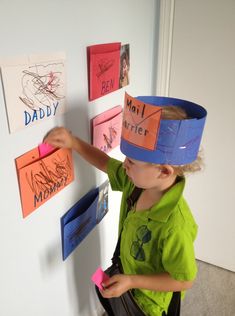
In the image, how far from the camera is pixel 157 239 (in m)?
0.78

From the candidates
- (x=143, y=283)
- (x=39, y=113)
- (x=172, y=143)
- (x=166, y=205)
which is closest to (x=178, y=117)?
(x=172, y=143)

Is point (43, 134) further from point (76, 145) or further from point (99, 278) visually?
point (99, 278)

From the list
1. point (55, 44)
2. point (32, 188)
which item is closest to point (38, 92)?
point (55, 44)

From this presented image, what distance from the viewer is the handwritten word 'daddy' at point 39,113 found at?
0.64 meters

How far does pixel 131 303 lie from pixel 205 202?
0.73m

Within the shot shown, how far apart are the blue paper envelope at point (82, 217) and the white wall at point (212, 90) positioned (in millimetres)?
551


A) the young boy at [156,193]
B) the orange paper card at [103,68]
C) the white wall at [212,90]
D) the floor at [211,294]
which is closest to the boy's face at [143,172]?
the young boy at [156,193]

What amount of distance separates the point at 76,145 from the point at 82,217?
26cm

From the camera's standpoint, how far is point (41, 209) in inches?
29.5

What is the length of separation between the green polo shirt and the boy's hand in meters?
0.19

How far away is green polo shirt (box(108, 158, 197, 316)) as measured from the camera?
2.43ft

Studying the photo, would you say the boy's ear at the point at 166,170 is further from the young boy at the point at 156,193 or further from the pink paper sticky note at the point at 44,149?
the pink paper sticky note at the point at 44,149

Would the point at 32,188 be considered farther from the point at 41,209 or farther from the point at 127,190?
the point at 127,190

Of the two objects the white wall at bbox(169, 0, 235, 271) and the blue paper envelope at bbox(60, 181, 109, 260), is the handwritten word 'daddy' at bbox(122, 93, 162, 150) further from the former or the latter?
the white wall at bbox(169, 0, 235, 271)
